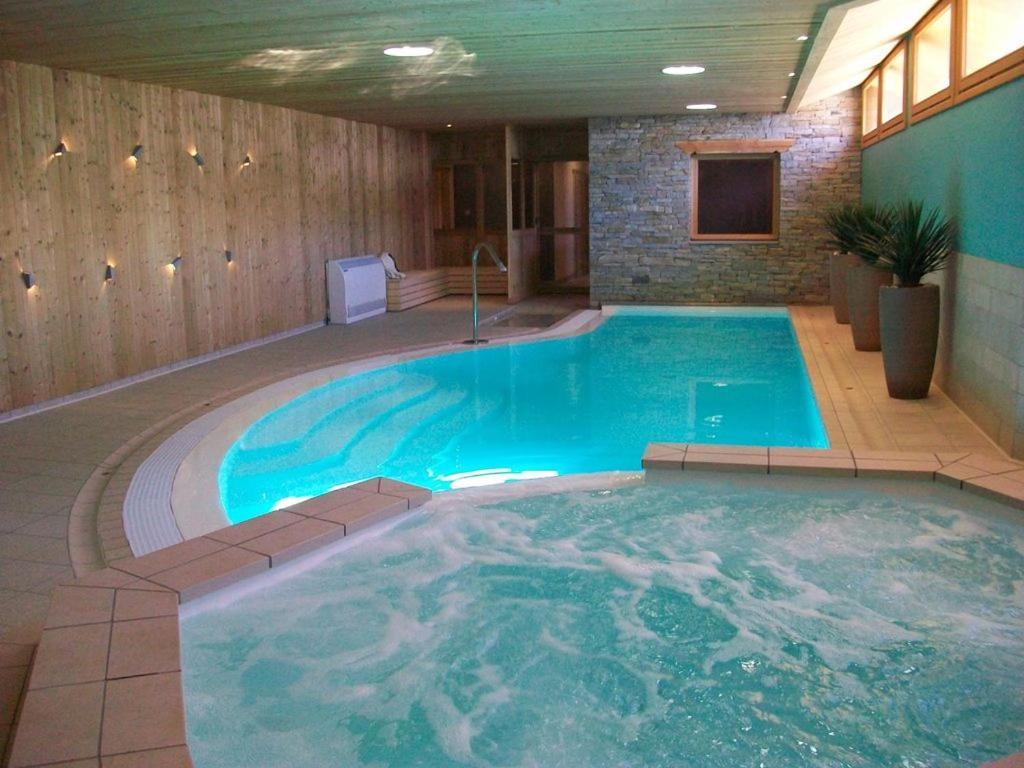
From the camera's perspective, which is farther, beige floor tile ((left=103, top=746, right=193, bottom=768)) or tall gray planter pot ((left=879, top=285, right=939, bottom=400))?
tall gray planter pot ((left=879, top=285, right=939, bottom=400))

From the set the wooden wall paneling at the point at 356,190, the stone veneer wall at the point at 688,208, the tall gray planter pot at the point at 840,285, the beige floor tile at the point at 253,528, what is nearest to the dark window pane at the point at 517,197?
the stone veneer wall at the point at 688,208

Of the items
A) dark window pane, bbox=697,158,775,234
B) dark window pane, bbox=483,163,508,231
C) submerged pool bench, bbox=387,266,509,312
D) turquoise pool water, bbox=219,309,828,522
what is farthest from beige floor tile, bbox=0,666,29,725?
dark window pane, bbox=697,158,775,234

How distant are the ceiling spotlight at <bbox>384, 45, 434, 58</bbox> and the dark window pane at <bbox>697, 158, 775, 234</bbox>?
9275 mm

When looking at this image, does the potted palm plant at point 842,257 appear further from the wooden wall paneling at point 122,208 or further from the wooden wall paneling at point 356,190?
the wooden wall paneling at point 122,208

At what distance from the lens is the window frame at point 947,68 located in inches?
259

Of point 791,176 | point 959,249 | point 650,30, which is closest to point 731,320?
point 791,176

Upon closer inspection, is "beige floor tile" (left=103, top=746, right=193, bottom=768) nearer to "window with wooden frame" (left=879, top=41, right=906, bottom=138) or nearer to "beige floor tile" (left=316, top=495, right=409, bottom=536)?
"beige floor tile" (left=316, top=495, right=409, bottom=536)

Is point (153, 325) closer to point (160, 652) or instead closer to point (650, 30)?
point (650, 30)

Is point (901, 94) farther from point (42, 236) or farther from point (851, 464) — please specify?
point (42, 236)

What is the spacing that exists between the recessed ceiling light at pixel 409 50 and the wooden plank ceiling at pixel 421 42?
9 cm

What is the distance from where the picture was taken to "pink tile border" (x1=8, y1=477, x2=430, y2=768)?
2.30 m

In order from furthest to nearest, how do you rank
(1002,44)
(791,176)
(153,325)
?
1. (791,176)
2. (153,325)
3. (1002,44)

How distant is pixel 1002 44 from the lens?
5582 millimetres

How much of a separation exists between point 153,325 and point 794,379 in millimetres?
5334
